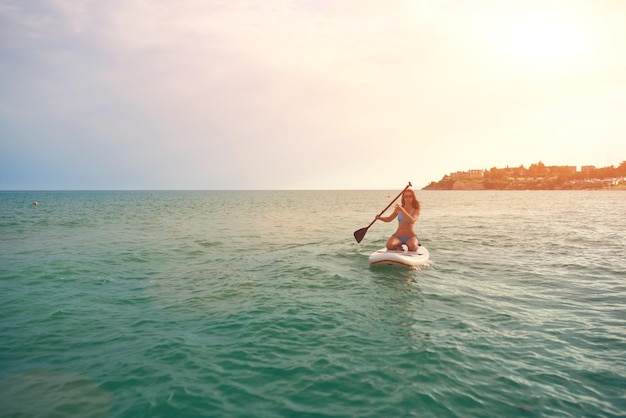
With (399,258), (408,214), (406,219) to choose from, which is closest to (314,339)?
(399,258)

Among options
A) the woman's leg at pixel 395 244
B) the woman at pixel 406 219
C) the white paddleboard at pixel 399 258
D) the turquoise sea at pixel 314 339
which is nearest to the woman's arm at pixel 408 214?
the woman at pixel 406 219

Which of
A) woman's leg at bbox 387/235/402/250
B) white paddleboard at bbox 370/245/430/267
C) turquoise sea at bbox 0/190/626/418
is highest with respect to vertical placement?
woman's leg at bbox 387/235/402/250

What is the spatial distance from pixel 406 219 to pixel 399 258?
1788 mm

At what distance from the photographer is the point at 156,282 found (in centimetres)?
1311

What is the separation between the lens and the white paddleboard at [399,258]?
45.1ft

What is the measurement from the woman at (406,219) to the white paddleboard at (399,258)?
1.26 feet

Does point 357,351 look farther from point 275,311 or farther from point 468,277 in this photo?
point 468,277

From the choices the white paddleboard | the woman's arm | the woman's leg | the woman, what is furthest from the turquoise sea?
the woman's arm

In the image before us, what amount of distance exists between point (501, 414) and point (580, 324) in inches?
202

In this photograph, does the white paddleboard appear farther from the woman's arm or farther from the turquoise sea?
the woman's arm

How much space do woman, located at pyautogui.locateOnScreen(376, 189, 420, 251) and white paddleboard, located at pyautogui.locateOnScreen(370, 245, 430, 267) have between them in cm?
39

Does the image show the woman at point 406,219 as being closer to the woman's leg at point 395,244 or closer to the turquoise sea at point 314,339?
the woman's leg at point 395,244

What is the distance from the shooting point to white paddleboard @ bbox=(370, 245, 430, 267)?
1373 centimetres

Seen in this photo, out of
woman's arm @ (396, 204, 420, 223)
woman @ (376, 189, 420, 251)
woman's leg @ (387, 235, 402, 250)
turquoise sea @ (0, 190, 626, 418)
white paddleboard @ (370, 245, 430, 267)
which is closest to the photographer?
turquoise sea @ (0, 190, 626, 418)
